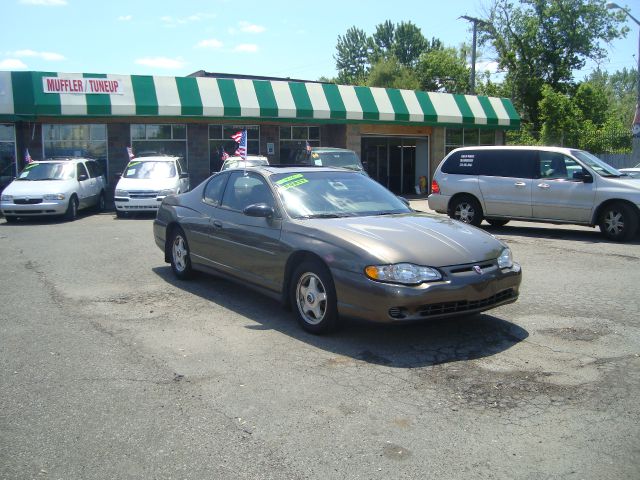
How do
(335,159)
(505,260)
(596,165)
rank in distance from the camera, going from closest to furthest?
(505,260) → (596,165) → (335,159)

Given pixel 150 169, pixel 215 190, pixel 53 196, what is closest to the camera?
pixel 215 190

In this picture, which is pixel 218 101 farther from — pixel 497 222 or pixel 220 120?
pixel 497 222

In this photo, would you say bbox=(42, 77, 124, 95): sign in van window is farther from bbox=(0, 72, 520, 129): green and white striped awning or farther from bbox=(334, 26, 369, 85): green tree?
bbox=(334, 26, 369, 85): green tree

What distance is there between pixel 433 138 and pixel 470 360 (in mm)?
24651

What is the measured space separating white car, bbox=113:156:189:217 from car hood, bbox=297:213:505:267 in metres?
11.9

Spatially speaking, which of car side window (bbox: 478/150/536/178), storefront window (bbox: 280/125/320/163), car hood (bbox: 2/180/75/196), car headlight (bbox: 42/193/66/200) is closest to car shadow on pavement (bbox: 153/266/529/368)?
car side window (bbox: 478/150/536/178)

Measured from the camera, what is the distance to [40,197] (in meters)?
16.2

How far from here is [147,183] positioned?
17516 mm


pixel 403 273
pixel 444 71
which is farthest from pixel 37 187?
pixel 444 71

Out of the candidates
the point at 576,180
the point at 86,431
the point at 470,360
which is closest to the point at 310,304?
the point at 470,360

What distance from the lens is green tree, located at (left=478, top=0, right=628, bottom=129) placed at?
4303cm

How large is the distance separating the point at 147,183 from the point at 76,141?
22.5 ft

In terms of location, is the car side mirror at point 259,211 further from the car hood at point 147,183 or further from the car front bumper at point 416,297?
the car hood at point 147,183

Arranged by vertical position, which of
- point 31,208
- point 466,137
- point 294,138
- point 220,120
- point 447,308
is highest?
point 220,120
